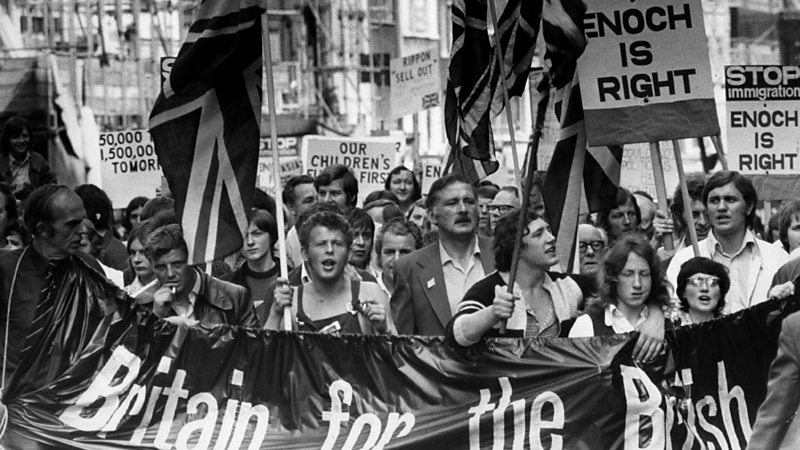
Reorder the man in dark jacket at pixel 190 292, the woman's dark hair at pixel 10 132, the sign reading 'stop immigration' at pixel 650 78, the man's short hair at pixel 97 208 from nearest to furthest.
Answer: the man in dark jacket at pixel 190 292
the sign reading 'stop immigration' at pixel 650 78
the man's short hair at pixel 97 208
the woman's dark hair at pixel 10 132

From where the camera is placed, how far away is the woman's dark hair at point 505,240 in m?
8.60

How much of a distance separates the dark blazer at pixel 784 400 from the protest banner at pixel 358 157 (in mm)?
12514

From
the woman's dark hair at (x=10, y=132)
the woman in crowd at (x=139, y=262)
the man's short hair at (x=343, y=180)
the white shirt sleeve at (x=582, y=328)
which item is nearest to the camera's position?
the white shirt sleeve at (x=582, y=328)

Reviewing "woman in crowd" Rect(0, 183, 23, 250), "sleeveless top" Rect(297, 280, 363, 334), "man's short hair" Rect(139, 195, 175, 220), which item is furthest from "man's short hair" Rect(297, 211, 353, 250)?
"man's short hair" Rect(139, 195, 175, 220)

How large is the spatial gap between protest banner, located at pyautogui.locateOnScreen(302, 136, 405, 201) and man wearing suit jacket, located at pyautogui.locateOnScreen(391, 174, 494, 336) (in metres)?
7.90

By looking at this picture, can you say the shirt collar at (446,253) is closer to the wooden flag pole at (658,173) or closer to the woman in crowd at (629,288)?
the wooden flag pole at (658,173)

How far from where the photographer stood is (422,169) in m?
19.4

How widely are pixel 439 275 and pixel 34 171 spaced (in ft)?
21.4

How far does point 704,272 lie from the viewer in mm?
9125

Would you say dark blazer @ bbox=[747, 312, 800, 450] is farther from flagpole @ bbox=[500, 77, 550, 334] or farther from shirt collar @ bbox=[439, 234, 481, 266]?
shirt collar @ bbox=[439, 234, 481, 266]

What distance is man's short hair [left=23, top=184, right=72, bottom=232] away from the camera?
895cm

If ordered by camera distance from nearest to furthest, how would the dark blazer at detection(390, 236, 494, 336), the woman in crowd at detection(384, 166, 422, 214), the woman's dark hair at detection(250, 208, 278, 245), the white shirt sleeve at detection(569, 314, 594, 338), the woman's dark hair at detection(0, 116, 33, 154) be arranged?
the white shirt sleeve at detection(569, 314, 594, 338)
the dark blazer at detection(390, 236, 494, 336)
the woman's dark hair at detection(250, 208, 278, 245)
the woman in crowd at detection(384, 166, 422, 214)
the woman's dark hair at detection(0, 116, 33, 154)

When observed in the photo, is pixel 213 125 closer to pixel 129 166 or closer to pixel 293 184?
pixel 293 184

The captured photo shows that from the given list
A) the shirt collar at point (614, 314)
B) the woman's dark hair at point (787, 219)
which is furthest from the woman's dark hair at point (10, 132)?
the shirt collar at point (614, 314)
